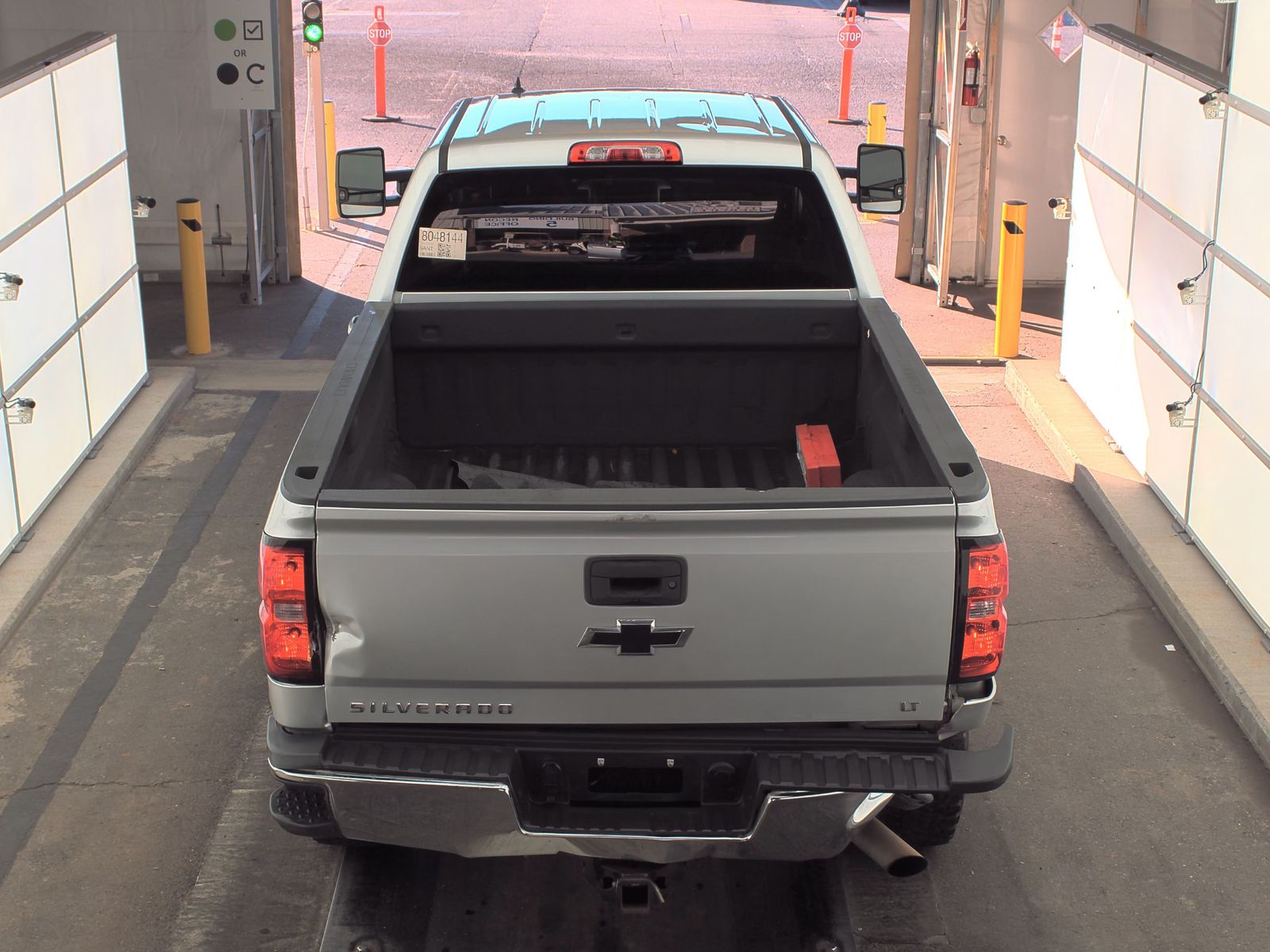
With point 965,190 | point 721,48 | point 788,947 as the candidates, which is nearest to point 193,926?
point 788,947

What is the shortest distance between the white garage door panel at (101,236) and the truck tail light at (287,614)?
493 cm

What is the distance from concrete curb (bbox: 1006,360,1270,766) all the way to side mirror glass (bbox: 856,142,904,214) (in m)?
2.11

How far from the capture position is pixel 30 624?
22.2 feet

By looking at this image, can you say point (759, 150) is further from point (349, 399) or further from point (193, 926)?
point (193, 926)

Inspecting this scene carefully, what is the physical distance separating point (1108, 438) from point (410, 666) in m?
5.94

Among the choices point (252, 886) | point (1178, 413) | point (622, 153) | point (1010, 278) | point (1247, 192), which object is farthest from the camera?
point (1010, 278)

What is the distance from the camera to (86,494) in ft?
25.9

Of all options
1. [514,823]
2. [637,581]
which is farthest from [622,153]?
[514,823]

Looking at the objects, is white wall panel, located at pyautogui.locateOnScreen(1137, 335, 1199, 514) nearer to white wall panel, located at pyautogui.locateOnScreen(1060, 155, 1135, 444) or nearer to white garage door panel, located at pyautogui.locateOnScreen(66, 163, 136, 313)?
white wall panel, located at pyautogui.locateOnScreen(1060, 155, 1135, 444)

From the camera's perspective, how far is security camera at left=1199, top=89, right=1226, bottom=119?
6.61 metres

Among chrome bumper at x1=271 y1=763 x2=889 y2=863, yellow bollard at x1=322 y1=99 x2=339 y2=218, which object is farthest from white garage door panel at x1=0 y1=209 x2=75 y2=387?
yellow bollard at x1=322 y1=99 x2=339 y2=218

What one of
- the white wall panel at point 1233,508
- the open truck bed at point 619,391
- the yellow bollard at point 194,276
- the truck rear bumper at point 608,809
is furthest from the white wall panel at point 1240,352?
the yellow bollard at point 194,276

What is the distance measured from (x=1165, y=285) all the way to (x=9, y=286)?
5.72 metres

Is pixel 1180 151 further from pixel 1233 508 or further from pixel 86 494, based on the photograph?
pixel 86 494
